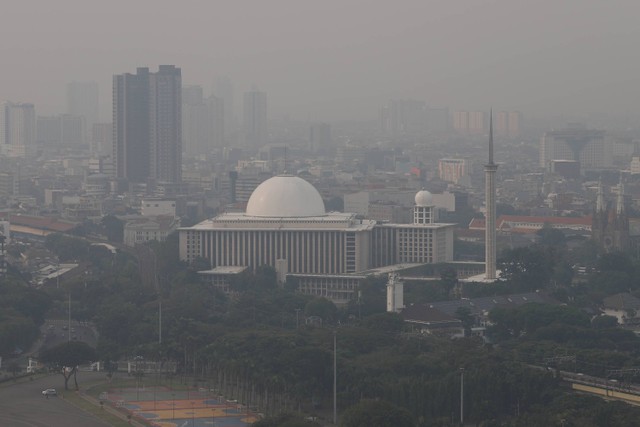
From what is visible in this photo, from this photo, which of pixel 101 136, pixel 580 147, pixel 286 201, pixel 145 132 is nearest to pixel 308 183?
pixel 286 201

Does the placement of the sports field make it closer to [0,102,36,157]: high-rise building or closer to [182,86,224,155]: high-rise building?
[182,86,224,155]: high-rise building

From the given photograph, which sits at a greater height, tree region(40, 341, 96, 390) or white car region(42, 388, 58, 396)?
tree region(40, 341, 96, 390)

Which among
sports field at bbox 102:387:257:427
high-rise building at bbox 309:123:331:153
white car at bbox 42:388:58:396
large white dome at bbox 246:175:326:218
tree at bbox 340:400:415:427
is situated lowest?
sports field at bbox 102:387:257:427

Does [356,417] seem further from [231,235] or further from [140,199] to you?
[140,199]

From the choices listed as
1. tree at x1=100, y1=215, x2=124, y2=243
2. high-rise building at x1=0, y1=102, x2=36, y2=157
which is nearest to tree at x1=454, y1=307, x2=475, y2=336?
tree at x1=100, y1=215, x2=124, y2=243

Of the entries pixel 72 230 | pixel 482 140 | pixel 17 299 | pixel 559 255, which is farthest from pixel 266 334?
pixel 482 140
